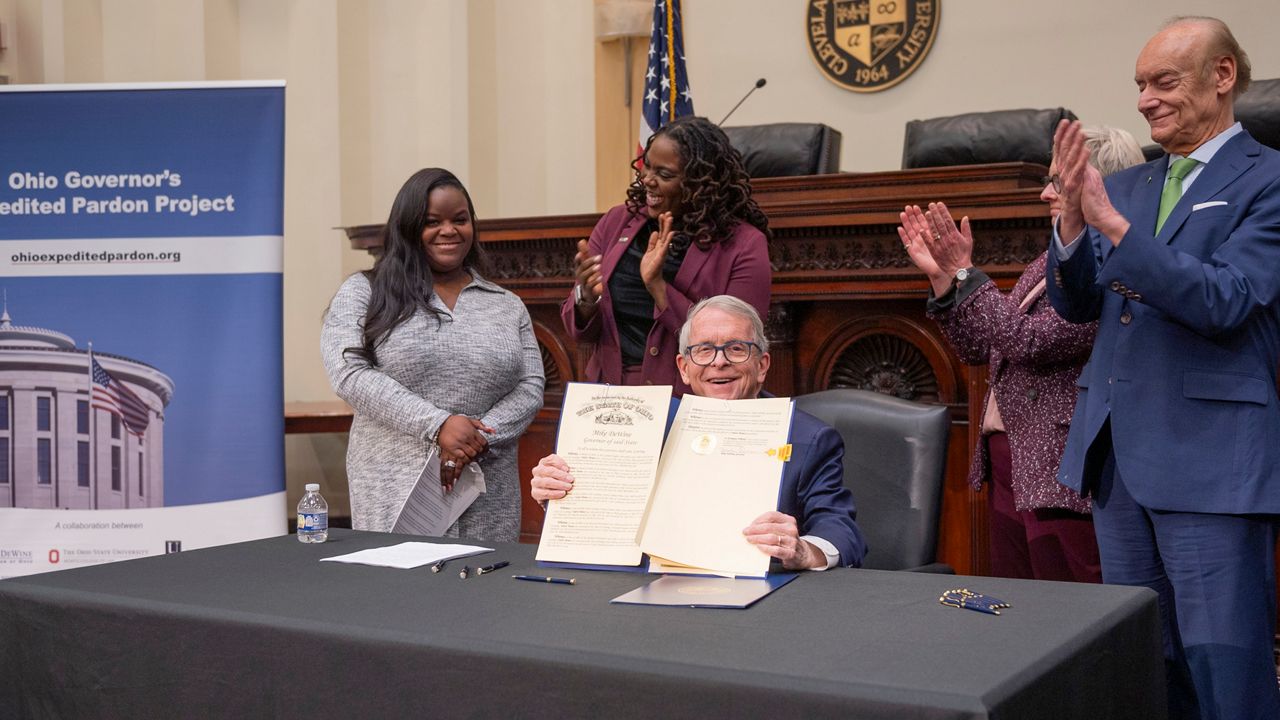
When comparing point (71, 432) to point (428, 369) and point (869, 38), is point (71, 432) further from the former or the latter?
point (869, 38)

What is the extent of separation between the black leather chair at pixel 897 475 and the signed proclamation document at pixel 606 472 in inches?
30.8

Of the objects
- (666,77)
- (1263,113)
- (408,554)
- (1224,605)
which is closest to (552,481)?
(408,554)

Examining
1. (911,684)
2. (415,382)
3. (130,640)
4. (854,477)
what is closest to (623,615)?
(911,684)

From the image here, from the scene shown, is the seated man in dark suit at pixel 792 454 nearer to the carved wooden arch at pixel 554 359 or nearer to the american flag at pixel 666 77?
the carved wooden arch at pixel 554 359

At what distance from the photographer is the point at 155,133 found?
3.56 metres

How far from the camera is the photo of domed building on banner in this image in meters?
3.51

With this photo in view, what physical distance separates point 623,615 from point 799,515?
595mm

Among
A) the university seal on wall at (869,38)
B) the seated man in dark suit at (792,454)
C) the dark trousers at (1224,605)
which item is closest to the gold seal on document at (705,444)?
the seated man in dark suit at (792,454)

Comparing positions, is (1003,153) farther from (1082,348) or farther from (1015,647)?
(1015,647)

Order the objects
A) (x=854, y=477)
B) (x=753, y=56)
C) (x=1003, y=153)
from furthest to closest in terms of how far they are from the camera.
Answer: (x=753, y=56) → (x=1003, y=153) → (x=854, y=477)

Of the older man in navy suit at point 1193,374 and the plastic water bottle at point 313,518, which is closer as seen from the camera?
the older man in navy suit at point 1193,374

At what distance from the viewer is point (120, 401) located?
11.6 ft

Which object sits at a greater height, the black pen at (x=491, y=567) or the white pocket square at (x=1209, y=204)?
the white pocket square at (x=1209, y=204)

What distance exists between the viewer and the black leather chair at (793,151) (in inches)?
231
